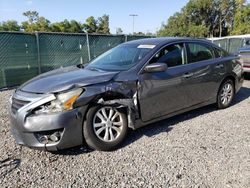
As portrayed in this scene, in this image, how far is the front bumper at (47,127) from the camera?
10.7 feet

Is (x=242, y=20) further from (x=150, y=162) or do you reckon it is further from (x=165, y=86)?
(x=150, y=162)

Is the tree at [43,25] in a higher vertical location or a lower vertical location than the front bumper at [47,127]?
higher

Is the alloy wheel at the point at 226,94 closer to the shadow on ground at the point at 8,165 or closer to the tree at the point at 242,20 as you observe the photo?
the shadow on ground at the point at 8,165

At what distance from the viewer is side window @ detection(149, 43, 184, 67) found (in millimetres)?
4344

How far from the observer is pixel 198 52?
5.10 metres

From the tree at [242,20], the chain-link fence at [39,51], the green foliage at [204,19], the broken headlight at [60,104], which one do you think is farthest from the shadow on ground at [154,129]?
the green foliage at [204,19]

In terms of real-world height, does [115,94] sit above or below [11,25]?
below

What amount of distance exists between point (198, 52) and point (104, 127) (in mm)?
2537

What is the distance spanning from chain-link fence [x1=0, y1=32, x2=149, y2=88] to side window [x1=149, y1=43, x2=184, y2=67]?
5304 mm

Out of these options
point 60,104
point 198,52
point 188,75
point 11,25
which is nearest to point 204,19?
point 11,25

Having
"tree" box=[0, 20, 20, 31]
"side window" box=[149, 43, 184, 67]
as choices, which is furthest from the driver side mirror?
"tree" box=[0, 20, 20, 31]

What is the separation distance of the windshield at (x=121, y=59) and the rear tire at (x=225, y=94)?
2.11m

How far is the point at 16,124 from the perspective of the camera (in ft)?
11.3

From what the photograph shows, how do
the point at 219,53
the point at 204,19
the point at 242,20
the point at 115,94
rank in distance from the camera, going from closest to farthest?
the point at 115,94
the point at 219,53
the point at 242,20
the point at 204,19
